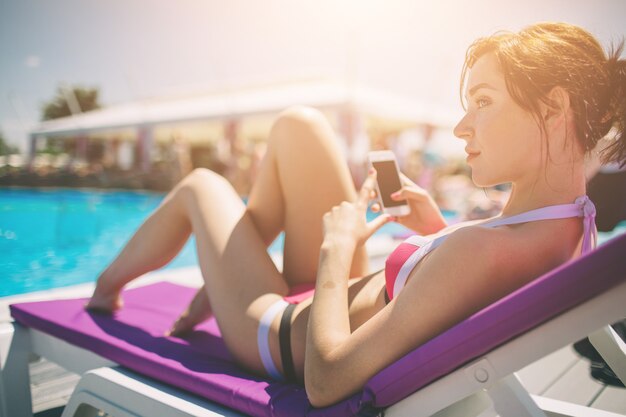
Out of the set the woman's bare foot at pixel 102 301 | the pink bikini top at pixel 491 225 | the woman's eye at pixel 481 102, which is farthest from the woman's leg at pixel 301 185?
the woman's bare foot at pixel 102 301

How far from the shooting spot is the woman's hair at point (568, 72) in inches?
37.6

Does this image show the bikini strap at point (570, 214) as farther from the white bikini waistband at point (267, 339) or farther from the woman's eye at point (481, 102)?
the white bikini waistband at point (267, 339)

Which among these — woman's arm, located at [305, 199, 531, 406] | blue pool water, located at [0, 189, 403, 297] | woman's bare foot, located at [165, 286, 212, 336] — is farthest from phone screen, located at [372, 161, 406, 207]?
blue pool water, located at [0, 189, 403, 297]

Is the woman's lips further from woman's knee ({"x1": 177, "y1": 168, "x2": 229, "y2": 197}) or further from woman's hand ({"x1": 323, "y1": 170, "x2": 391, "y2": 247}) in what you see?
woman's knee ({"x1": 177, "y1": 168, "x2": 229, "y2": 197})

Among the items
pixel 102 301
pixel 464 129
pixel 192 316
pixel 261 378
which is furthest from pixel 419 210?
pixel 102 301

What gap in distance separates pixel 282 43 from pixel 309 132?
7129 mm

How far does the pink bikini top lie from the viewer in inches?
38.4

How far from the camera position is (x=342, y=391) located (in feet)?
3.02

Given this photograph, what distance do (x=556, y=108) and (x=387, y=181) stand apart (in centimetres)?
65

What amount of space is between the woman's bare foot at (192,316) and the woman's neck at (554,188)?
1.27m

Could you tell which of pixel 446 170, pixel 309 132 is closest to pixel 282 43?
pixel 309 132

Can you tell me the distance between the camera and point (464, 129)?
1.06 m

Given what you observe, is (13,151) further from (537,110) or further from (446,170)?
(446,170)

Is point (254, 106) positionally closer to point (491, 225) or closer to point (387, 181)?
point (387, 181)
